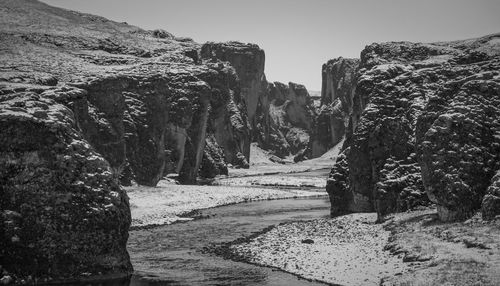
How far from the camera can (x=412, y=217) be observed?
3456cm

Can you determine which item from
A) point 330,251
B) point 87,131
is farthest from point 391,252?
point 87,131

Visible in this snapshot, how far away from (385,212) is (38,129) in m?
26.9

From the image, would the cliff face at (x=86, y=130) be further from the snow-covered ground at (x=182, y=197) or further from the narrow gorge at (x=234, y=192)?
the snow-covered ground at (x=182, y=197)

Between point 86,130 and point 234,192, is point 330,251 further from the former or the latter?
point 234,192

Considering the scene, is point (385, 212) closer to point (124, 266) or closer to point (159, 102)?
point (124, 266)

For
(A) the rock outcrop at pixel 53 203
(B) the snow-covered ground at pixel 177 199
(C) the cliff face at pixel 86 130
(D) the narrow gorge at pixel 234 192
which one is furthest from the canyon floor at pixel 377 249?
(C) the cliff face at pixel 86 130

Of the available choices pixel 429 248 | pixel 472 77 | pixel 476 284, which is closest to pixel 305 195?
pixel 472 77

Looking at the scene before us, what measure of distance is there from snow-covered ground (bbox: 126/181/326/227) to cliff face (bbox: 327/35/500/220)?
16.9m

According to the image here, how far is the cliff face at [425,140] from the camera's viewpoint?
3102 cm

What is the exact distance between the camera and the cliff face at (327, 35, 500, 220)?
31.0 meters

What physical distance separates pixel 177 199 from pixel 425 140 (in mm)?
33087

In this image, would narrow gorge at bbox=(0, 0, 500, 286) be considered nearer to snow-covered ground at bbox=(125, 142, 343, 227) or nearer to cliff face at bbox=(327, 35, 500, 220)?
cliff face at bbox=(327, 35, 500, 220)

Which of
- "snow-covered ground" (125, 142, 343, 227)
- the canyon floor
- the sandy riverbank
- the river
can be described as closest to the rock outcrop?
the river

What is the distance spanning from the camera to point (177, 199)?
57.4 m
